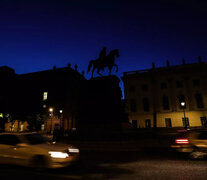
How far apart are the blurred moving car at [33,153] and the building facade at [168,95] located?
32.7 m

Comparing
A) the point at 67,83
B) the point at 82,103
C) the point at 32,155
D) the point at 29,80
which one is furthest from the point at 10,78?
the point at 32,155

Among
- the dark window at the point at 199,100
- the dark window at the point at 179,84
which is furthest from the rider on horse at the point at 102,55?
the dark window at the point at 199,100

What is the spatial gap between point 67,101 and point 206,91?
106 ft

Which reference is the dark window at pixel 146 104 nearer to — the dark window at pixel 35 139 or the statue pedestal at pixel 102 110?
the statue pedestal at pixel 102 110

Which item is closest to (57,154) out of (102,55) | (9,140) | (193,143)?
(9,140)

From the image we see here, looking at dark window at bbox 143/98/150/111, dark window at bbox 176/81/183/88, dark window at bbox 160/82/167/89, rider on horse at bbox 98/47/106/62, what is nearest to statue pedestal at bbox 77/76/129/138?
rider on horse at bbox 98/47/106/62

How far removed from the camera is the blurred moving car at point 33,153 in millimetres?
5496

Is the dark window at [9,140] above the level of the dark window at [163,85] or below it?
below

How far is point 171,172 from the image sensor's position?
18.1ft

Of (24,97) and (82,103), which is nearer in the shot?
(82,103)

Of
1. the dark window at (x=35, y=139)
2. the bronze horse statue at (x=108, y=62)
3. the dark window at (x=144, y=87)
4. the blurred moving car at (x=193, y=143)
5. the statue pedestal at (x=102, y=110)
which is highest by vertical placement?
the dark window at (x=144, y=87)

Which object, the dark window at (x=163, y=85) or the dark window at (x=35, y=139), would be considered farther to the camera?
the dark window at (x=163, y=85)

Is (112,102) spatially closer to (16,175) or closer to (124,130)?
(124,130)

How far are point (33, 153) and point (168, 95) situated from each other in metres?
36.5
